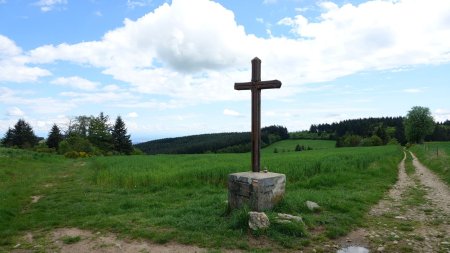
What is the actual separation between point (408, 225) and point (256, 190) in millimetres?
3774

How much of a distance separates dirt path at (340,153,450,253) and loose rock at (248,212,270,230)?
1.58 metres

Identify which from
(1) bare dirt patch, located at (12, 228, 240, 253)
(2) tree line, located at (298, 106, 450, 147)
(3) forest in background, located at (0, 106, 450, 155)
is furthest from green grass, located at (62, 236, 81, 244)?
(2) tree line, located at (298, 106, 450, 147)

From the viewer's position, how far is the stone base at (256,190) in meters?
7.82

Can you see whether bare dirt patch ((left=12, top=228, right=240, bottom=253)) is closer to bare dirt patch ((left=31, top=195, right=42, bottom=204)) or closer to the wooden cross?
the wooden cross

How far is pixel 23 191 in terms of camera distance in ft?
44.1

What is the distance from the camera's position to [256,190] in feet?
25.6

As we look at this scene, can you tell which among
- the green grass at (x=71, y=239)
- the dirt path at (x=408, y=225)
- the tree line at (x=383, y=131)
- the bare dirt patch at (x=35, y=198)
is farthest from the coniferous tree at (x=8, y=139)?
the dirt path at (x=408, y=225)

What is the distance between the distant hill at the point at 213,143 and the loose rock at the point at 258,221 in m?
65.9

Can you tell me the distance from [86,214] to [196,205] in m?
3.20

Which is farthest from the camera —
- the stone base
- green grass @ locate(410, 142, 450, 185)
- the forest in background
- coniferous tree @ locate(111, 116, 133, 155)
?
coniferous tree @ locate(111, 116, 133, 155)

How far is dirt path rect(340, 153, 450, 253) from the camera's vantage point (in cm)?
649

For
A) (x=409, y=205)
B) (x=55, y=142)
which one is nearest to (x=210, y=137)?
(x=55, y=142)

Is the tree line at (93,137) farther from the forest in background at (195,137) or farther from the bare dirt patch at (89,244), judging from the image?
the bare dirt patch at (89,244)

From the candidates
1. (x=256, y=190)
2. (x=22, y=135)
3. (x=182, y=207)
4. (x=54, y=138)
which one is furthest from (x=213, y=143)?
(x=256, y=190)
